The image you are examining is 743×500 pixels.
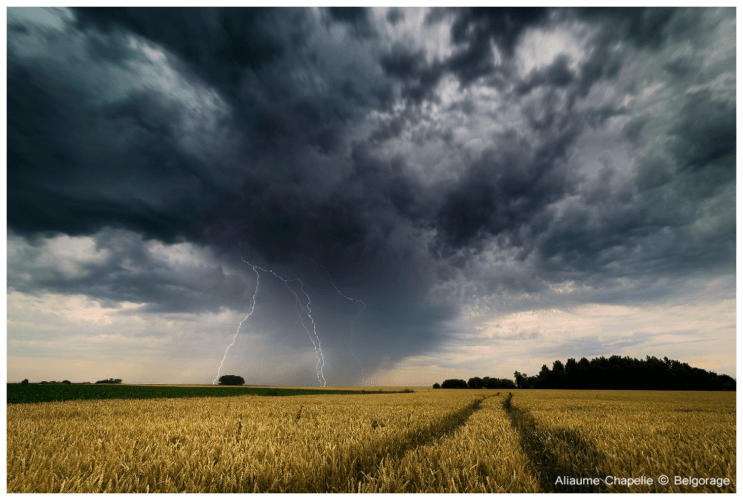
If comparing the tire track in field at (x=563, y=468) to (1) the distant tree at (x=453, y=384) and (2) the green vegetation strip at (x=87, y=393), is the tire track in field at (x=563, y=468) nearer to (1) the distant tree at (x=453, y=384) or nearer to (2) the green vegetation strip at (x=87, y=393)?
(2) the green vegetation strip at (x=87, y=393)

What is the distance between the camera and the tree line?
7994 centimetres

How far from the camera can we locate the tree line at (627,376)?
79938 mm

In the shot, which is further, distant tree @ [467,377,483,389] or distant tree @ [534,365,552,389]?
distant tree @ [467,377,483,389]

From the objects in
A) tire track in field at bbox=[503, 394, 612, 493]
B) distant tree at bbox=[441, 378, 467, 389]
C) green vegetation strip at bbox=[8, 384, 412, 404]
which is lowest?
tire track in field at bbox=[503, 394, 612, 493]

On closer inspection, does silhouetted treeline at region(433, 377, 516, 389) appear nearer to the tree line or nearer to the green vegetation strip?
the tree line

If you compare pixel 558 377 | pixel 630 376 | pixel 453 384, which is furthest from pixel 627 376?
pixel 453 384

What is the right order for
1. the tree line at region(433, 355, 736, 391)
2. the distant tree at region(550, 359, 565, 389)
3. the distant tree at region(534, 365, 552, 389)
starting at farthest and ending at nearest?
the distant tree at region(534, 365, 552, 389) → the distant tree at region(550, 359, 565, 389) → the tree line at region(433, 355, 736, 391)

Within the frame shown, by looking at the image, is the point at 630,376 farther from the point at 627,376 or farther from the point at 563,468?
the point at 563,468

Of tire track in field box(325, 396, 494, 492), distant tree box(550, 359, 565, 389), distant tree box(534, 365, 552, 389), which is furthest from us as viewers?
distant tree box(534, 365, 552, 389)

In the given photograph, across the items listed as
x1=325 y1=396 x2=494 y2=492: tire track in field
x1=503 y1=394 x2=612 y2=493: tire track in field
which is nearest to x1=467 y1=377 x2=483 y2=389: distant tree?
x1=325 y1=396 x2=494 y2=492: tire track in field

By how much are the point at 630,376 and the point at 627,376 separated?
26.5 inches

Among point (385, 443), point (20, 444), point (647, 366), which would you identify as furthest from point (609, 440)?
point (647, 366)
